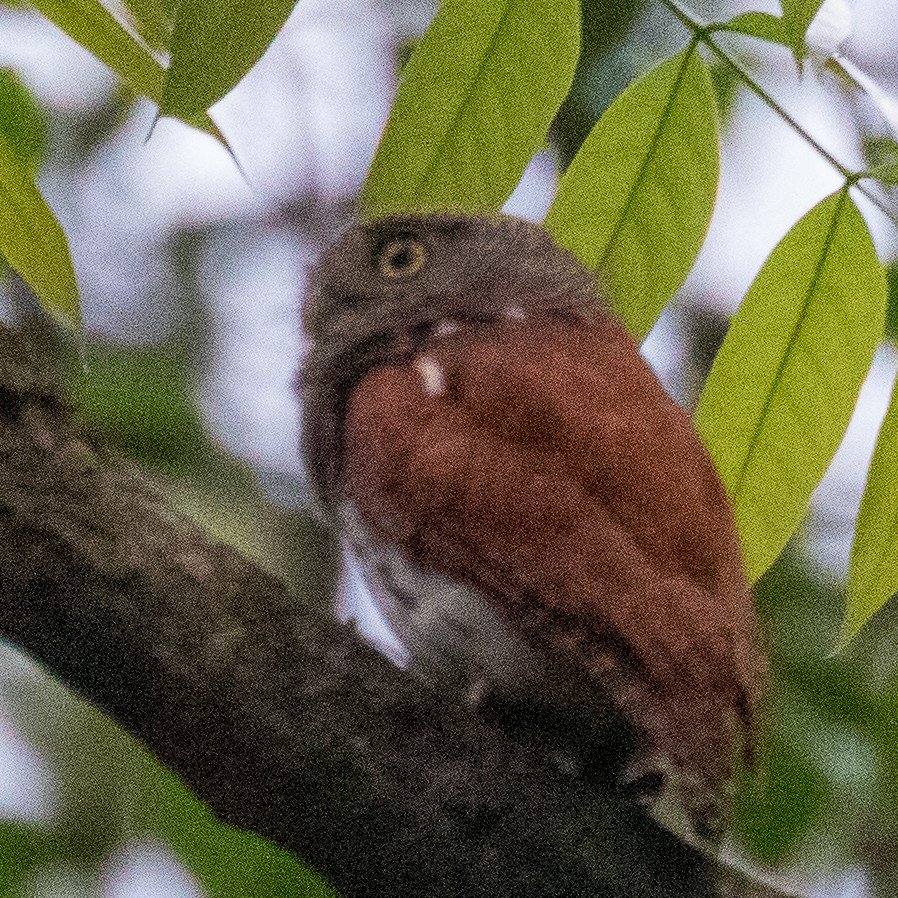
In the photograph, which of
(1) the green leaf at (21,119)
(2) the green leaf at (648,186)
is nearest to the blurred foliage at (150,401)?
(1) the green leaf at (21,119)

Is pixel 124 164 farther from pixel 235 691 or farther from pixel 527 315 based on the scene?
pixel 235 691

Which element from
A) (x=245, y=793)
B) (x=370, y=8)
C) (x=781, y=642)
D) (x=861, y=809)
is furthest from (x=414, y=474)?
(x=370, y=8)

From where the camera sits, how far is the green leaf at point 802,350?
A: 117cm

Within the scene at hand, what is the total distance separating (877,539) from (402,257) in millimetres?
825

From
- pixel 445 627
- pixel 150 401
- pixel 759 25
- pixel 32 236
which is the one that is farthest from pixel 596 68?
pixel 32 236

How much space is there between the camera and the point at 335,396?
1.57 metres

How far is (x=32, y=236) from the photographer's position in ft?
3.37

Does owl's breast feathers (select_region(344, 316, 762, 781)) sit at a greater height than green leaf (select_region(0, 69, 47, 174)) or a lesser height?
lesser

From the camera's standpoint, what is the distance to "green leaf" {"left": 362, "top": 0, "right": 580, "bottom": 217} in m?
1.11

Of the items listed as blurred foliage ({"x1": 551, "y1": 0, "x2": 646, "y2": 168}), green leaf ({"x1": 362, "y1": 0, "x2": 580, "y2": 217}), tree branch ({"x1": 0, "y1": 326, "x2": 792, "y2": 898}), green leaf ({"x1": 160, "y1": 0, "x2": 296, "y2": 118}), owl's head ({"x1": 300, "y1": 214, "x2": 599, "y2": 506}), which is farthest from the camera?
blurred foliage ({"x1": 551, "y1": 0, "x2": 646, "y2": 168})

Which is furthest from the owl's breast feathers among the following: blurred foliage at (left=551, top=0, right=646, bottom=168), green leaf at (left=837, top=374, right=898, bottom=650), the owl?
blurred foliage at (left=551, top=0, right=646, bottom=168)

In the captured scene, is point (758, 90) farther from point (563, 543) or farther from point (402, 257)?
point (402, 257)

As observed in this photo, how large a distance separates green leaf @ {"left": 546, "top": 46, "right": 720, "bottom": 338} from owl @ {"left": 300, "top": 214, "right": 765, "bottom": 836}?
0.14 metres

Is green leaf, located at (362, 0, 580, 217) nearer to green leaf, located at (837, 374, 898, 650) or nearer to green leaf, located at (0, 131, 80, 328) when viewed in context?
green leaf, located at (0, 131, 80, 328)
